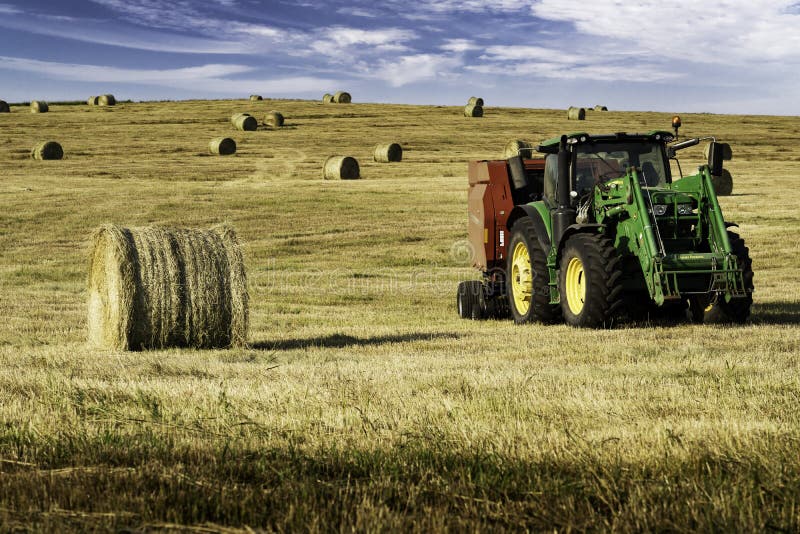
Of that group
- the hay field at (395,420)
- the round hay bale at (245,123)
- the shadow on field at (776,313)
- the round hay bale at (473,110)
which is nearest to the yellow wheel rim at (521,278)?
the hay field at (395,420)

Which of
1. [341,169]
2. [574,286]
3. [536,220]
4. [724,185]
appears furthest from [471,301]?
[341,169]

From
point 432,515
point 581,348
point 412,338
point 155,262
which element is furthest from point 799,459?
point 155,262

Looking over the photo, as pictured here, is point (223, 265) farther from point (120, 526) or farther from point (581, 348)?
point (120, 526)

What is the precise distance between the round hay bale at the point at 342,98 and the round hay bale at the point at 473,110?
1166cm

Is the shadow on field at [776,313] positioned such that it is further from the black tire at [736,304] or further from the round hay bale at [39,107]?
the round hay bale at [39,107]

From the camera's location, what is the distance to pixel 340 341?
379 inches

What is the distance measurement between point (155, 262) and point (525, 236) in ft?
14.6

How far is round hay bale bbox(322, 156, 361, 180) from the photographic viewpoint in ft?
→ 104

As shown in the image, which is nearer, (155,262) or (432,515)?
(432,515)

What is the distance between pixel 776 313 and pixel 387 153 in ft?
86.7

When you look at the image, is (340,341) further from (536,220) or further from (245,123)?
(245,123)

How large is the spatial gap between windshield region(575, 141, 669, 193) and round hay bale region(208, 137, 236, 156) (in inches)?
1133

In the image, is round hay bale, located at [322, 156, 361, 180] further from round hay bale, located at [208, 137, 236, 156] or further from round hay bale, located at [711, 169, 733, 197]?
round hay bale, located at [711, 169, 733, 197]

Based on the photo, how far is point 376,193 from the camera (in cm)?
2750
